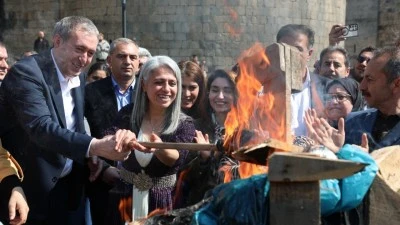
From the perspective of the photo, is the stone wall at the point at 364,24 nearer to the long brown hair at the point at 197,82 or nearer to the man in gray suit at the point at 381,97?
the long brown hair at the point at 197,82

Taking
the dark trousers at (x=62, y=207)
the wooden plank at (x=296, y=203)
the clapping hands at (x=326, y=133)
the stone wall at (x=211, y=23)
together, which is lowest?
the dark trousers at (x=62, y=207)

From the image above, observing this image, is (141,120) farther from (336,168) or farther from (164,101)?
(336,168)

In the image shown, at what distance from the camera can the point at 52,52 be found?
4.95m

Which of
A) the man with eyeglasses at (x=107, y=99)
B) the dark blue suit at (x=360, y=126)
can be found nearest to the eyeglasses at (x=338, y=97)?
the dark blue suit at (x=360, y=126)

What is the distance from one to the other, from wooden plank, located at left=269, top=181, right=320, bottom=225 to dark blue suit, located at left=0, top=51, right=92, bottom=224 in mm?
1946

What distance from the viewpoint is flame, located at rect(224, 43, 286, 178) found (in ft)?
12.1

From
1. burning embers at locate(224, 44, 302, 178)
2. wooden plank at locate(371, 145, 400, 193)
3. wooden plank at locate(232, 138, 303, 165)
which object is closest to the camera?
wooden plank at locate(232, 138, 303, 165)

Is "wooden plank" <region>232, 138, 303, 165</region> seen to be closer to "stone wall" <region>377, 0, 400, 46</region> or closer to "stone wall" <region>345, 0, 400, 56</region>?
"stone wall" <region>345, 0, 400, 56</region>

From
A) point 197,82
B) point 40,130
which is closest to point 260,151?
point 40,130

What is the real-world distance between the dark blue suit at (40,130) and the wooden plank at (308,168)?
1961mm

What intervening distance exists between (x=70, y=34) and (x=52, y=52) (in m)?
0.22

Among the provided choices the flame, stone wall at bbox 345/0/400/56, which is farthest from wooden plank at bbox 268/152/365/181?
stone wall at bbox 345/0/400/56

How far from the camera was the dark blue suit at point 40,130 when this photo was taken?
14.9ft

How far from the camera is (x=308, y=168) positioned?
2.84 metres
